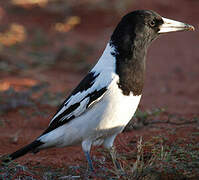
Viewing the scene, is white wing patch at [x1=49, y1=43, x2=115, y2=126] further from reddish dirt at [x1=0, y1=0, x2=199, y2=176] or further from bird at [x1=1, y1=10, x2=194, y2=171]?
reddish dirt at [x1=0, y1=0, x2=199, y2=176]

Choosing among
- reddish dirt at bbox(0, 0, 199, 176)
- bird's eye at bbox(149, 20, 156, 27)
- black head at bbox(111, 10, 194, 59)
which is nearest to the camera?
black head at bbox(111, 10, 194, 59)

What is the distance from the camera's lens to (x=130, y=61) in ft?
13.0

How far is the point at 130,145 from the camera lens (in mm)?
4617

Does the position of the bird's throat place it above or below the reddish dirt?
above

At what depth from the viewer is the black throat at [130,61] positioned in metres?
3.85

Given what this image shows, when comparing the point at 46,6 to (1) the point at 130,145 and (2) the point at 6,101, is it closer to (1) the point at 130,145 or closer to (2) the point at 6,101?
(2) the point at 6,101

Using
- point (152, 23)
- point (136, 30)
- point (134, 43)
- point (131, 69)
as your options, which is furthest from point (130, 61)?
point (152, 23)

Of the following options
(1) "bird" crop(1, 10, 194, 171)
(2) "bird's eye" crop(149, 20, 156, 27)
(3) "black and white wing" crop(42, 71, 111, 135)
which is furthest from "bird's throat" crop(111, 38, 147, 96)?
(2) "bird's eye" crop(149, 20, 156, 27)

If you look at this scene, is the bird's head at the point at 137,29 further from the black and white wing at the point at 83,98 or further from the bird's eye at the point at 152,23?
the black and white wing at the point at 83,98

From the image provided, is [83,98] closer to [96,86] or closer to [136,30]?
[96,86]

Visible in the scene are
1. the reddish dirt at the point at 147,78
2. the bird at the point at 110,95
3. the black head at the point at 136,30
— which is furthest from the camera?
the reddish dirt at the point at 147,78

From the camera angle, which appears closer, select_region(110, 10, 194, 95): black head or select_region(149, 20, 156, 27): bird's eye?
select_region(110, 10, 194, 95): black head

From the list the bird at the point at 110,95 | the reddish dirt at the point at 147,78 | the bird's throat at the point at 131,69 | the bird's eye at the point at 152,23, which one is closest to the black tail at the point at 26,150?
the bird at the point at 110,95

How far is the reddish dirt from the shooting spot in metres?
4.85
